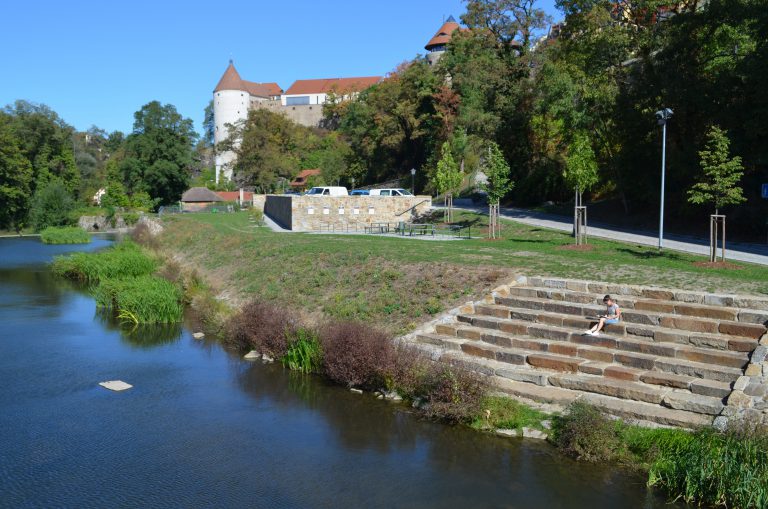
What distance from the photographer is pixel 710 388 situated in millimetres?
10852

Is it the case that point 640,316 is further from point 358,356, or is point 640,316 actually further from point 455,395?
point 358,356

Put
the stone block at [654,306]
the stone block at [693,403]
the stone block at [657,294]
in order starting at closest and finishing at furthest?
1. the stone block at [693,403]
2. the stone block at [654,306]
3. the stone block at [657,294]

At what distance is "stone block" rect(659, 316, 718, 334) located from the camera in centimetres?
1245

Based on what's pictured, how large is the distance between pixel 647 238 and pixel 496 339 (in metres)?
13.4

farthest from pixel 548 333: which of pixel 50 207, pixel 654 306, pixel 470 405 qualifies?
pixel 50 207

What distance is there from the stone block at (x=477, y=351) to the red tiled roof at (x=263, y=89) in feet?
346

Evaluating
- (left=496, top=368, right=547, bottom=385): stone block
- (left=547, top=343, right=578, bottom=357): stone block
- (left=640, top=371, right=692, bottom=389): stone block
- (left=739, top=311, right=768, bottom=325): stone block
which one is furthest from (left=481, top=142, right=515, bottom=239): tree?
(left=640, top=371, right=692, bottom=389): stone block

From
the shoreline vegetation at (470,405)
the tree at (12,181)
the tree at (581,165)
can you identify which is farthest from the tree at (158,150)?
the tree at (581,165)

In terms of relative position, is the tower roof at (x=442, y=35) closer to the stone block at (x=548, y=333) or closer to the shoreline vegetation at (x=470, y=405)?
the shoreline vegetation at (x=470, y=405)

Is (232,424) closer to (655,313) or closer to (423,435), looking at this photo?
(423,435)

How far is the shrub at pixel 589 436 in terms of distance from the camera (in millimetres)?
10164

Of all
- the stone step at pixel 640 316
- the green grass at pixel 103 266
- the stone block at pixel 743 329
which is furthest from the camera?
the green grass at pixel 103 266

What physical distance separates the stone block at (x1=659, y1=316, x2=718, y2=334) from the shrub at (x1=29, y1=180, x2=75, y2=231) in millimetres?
68732

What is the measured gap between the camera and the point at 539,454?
10.6 meters
